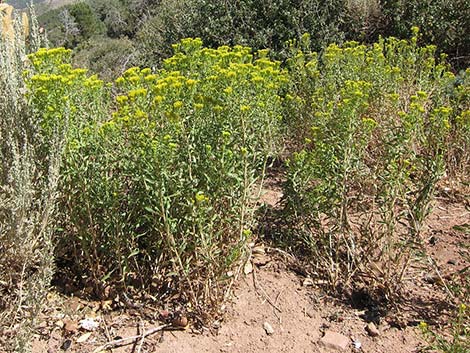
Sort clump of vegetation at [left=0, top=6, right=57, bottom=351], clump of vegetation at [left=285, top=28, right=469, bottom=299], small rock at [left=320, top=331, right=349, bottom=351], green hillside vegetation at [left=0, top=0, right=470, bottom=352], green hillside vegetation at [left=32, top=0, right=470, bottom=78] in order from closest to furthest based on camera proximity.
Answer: clump of vegetation at [left=0, top=6, right=57, bottom=351] < green hillside vegetation at [left=0, top=0, right=470, bottom=352] < small rock at [left=320, top=331, right=349, bottom=351] < clump of vegetation at [left=285, top=28, right=469, bottom=299] < green hillside vegetation at [left=32, top=0, right=470, bottom=78]

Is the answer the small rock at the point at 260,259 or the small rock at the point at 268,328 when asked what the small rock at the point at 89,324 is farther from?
the small rock at the point at 260,259

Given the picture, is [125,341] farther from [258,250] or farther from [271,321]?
[258,250]

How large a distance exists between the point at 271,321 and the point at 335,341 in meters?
0.38

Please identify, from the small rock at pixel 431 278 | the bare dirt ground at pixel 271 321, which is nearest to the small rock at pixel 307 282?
the bare dirt ground at pixel 271 321

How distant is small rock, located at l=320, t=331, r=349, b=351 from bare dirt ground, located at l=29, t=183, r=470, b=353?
23mm

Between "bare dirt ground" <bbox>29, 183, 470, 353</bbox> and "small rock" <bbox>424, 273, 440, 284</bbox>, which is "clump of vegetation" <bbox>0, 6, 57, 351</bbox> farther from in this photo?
"small rock" <bbox>424, 273, 440, 284</bbox>

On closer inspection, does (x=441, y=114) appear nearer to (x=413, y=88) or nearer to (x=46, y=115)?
(x=413, y=88)

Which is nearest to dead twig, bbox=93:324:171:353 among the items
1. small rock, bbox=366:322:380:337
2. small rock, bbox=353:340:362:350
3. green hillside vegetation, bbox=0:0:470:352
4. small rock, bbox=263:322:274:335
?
green hillside vegetation, bbox=0:0:470:352

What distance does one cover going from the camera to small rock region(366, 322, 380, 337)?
2.91 m

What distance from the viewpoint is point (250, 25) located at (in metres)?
6.86

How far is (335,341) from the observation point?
284cm

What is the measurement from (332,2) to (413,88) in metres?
2.62

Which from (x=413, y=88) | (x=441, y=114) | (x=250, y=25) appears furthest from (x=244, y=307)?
(x=250, y=25)

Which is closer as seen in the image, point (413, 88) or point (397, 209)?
point (397, 209)
